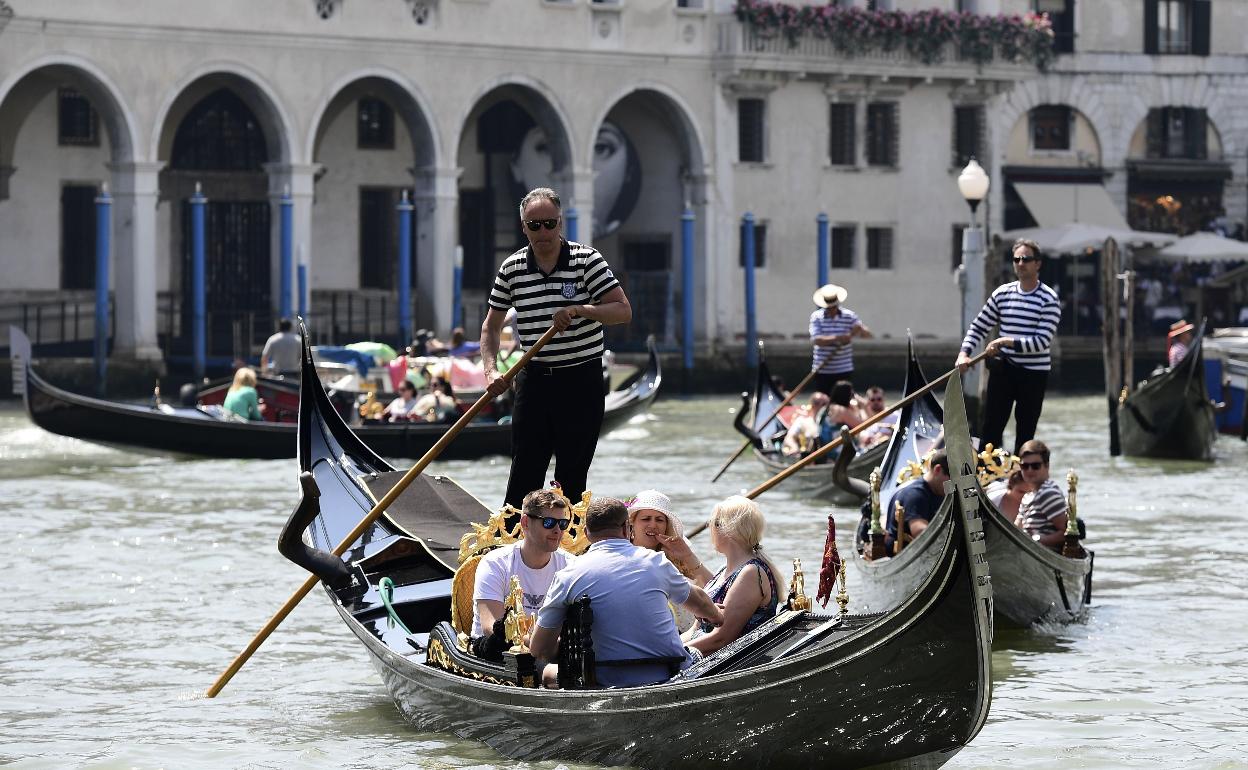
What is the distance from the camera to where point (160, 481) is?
12.5 meters

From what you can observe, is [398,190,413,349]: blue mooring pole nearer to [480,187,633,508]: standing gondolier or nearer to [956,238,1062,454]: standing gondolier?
→ [956,238,1062,454]: standing gondolier

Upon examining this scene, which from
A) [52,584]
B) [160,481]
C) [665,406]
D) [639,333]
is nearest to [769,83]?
[639,333]

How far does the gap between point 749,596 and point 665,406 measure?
1358 cm

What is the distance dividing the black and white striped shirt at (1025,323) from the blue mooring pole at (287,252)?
1090cm

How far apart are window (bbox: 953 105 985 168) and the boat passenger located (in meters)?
10.9

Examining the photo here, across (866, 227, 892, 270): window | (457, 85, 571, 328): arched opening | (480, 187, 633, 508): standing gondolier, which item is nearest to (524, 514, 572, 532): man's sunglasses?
(480, 187, 633, 508): standing gondolier

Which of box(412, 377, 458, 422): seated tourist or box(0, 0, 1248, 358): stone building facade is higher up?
box(0, 0, 1248, 358): stone building facade

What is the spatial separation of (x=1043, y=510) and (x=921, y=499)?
372 mm

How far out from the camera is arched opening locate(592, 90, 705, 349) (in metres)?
21.1

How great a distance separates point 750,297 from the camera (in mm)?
20484

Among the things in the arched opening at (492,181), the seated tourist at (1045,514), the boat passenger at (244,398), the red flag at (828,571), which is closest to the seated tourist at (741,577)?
the red flag at (828,571)

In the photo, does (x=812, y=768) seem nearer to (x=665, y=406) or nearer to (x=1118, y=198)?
(x=665, y=406)

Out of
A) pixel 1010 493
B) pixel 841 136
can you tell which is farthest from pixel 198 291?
pixel 1010 493

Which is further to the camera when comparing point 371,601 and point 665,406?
point 665,406
